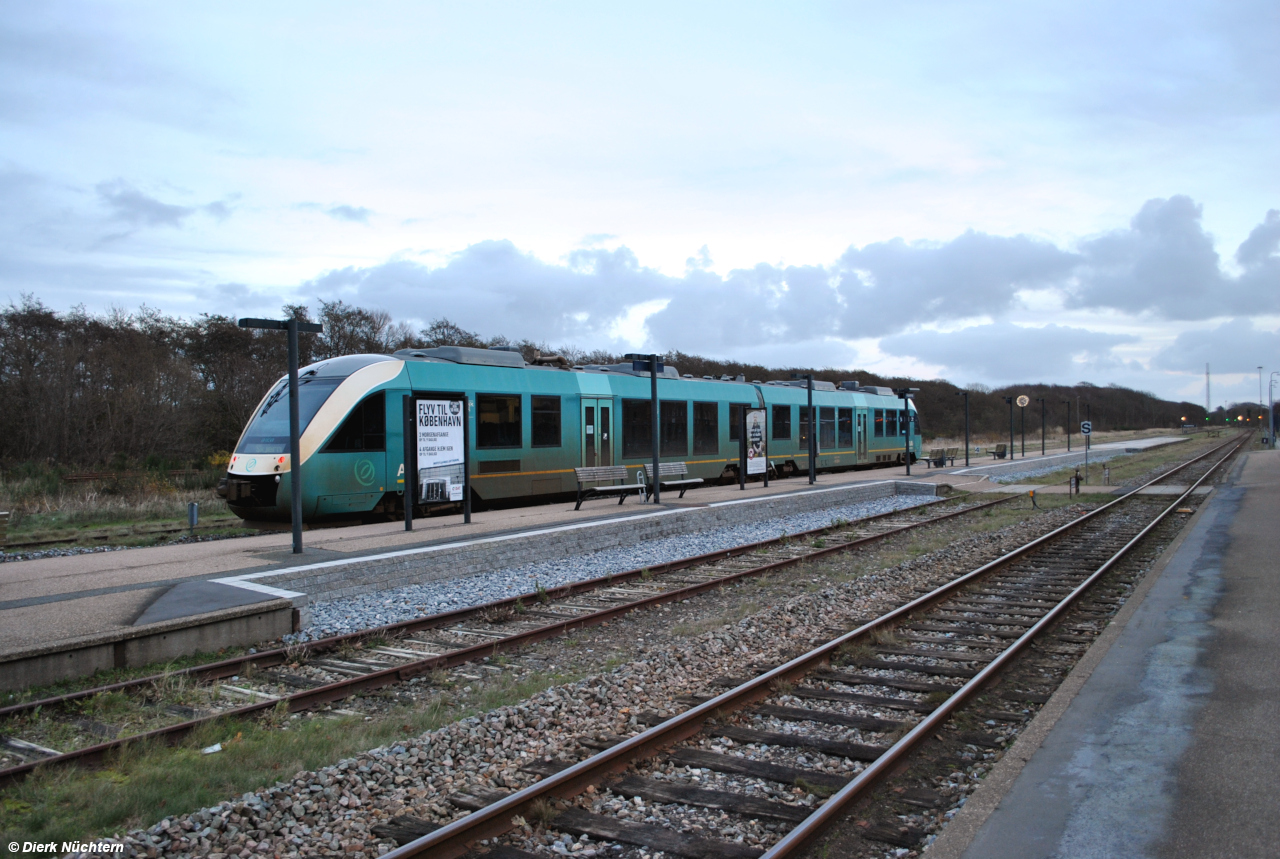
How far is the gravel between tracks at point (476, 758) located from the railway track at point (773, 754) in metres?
0.12

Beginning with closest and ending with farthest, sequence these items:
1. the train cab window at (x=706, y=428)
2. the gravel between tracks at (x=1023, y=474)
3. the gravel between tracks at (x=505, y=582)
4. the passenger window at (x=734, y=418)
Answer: the gravel between tracks at (x=505, y=582)
the train cab window at (x=706, y=428)
the passenger window at (x=734, y=418)
the gravel between tracks at (x=1023, y=474)

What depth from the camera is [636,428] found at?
20531mm

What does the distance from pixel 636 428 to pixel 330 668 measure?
45.4 feet

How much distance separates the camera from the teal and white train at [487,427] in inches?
548

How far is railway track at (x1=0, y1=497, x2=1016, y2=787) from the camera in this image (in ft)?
17.8

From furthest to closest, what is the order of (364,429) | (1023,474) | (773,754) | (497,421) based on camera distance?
(1023,474) → (497,421) → (364,429) → (773,754)

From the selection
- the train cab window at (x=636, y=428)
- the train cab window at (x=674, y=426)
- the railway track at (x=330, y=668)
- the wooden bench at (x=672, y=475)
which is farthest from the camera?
the train cab window at (x=674, y=426)

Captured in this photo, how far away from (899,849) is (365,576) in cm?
763

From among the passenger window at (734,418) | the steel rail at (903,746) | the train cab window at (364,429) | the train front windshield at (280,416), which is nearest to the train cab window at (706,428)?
the passenger window at (734,418)

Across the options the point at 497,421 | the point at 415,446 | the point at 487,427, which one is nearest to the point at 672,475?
the point at 497,421

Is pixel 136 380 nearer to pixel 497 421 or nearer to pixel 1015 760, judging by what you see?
pixel 497 421

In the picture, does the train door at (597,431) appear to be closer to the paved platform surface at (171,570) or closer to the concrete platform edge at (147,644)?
the paved platform surface at (171,570)

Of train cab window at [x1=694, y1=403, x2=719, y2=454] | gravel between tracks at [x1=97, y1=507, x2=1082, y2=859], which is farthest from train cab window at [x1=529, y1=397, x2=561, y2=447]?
gravel between tracks at [x1=97, y1=507, x2=1082, y2=859]

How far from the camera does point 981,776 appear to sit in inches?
187
